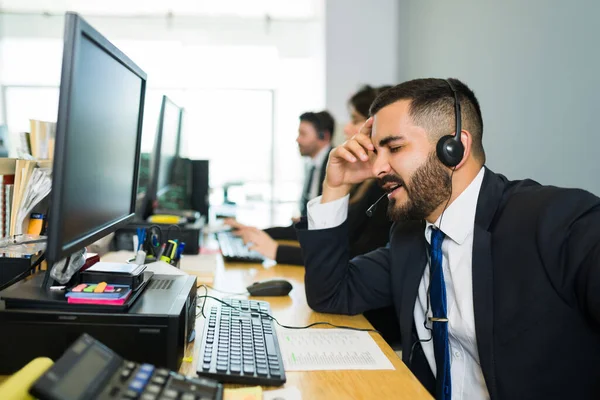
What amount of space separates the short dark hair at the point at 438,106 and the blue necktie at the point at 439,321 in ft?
0.75

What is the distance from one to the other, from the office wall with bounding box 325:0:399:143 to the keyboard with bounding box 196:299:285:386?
304 cm

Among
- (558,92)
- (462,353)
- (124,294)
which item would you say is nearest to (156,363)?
(124,294)

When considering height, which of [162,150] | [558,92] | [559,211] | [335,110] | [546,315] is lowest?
[546,315]

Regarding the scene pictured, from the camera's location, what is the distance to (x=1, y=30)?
5379 millimetres

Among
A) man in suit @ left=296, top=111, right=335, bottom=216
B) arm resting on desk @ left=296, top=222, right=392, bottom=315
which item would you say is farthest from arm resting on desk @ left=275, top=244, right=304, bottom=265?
man in suit @ left=296, top=111, right=335, bottom=216

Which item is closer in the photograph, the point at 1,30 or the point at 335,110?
the point at 335,110

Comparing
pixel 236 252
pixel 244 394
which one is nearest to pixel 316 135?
pixel 236 252

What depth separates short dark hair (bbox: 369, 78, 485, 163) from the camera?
3.63 ft

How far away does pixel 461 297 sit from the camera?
1058 mm

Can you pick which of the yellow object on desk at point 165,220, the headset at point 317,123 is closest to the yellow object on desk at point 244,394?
the yellow object on desk at point 165,220

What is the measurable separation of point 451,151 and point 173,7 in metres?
4.89

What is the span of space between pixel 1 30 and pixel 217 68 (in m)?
2.28

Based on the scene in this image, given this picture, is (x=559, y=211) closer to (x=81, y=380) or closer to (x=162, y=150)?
(x=81, y=380)

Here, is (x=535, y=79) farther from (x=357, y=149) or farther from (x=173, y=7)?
(x=173, y=7)
